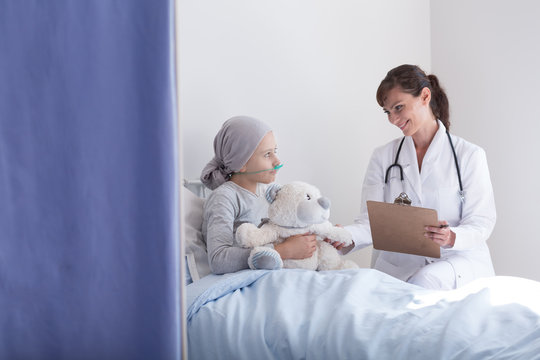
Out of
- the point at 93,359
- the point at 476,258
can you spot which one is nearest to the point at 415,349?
the point at 93,359

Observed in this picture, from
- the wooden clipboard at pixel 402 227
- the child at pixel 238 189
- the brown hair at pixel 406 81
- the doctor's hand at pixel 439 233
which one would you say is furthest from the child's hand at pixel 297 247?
the brown hair at pixel 406 81

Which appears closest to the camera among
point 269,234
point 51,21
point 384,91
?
point 51,21

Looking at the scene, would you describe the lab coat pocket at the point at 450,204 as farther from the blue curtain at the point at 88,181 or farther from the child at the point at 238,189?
the blue curtain at the point at 88,181

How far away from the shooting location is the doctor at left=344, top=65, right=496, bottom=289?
1890mm

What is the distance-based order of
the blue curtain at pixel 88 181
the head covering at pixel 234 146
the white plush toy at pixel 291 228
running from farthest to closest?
the head covering at pixel 234 146 → the white plush toy at pixel 291 228 → the blue curtain at pixel 88 181

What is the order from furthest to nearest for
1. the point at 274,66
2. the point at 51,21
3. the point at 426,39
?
the point at 426,39
the point at 274,66
the point at 51,21

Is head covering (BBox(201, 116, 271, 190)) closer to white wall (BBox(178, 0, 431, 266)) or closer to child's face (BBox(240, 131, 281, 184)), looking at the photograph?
child's face (BBox(240, 131, 281, 184))

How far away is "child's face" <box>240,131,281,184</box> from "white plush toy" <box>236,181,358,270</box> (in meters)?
0.16

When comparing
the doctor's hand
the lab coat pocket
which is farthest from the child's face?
the lab coat pocket

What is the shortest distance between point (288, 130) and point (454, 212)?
87 centimetres

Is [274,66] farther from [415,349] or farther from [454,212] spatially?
[415,349]

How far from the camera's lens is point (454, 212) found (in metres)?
1.99

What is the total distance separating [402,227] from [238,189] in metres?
0.59

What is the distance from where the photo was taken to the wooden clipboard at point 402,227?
5.25 feet
